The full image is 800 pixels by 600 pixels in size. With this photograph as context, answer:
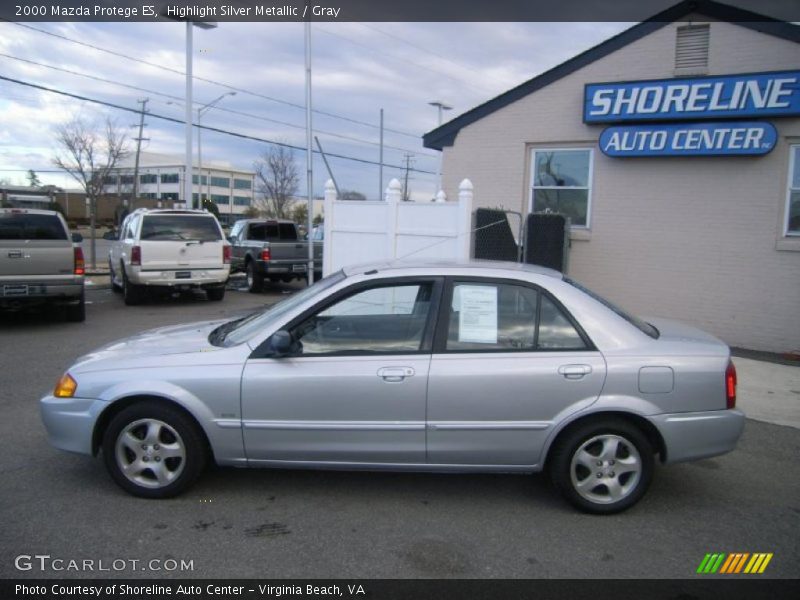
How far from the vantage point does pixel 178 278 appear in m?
12.9

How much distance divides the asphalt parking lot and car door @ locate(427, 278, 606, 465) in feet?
1.50

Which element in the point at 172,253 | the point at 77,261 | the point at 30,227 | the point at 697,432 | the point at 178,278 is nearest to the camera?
the point at 697,432

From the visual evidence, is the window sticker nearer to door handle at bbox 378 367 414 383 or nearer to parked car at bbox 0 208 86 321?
door handle at bbox 378 367 414 383

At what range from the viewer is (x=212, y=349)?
4.10m

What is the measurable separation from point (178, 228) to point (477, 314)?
34.3 feet

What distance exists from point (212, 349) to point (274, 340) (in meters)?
0.54

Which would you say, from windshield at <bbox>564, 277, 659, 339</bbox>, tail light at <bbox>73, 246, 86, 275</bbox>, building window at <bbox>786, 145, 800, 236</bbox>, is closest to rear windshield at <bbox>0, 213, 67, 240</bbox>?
tail light at <bbox>73, 246, 86, 275</bbox>

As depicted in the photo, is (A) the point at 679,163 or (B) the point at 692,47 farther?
(A) the point at 679,163

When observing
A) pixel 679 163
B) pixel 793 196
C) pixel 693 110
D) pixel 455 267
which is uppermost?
pixel 693 110

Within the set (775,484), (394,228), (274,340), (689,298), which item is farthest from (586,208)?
(274,340)

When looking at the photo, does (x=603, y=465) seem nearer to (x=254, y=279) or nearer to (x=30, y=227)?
(x=30, y=227)

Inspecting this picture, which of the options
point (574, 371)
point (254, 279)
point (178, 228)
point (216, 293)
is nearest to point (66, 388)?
point (574, 371)

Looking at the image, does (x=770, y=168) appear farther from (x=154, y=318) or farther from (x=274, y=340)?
(x=154, y=318)

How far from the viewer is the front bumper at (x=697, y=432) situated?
3877mm
